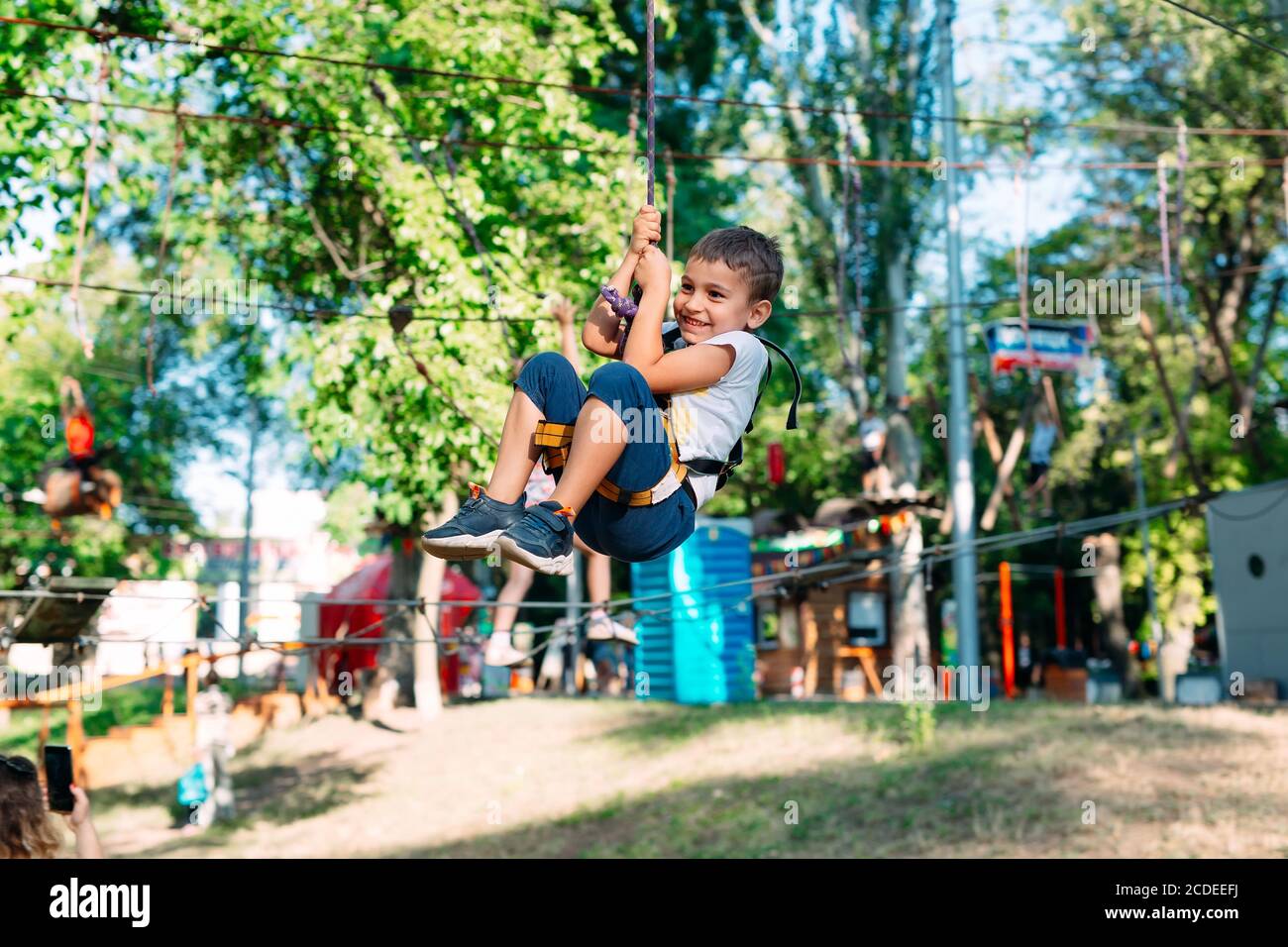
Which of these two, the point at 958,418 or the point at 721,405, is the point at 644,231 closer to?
the point at 721,405

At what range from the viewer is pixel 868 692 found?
26.4m

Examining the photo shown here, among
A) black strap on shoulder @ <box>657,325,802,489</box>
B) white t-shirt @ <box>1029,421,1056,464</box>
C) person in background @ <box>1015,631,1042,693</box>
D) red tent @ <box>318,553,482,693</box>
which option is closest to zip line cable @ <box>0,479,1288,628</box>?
black strap on shoulder @ <box>657,325,802,489</box>

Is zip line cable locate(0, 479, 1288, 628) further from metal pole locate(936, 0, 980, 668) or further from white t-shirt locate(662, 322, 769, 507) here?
metal pole locate(936, 0, 980, 668)

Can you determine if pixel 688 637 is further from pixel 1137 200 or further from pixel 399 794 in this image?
pixel 1137 200

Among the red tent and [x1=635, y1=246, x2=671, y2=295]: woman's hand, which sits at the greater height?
[x1=635, y1=246, x2=671, y2=295]: woman's hand

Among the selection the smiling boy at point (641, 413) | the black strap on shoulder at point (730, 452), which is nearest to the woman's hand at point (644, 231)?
the smiling boy at point (641, 413)

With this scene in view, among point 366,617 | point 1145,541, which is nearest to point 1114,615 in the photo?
point 1145,541

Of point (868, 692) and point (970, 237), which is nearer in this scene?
point (868, 692)

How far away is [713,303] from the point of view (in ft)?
14.7

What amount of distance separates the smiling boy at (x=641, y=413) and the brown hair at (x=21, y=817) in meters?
2.21

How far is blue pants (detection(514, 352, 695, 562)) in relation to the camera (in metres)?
4.18
